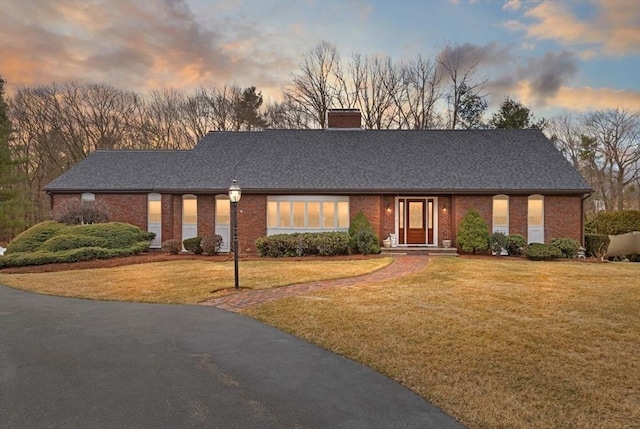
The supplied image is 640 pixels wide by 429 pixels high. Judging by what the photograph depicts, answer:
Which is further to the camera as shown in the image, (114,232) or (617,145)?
(617,145)

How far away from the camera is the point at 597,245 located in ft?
53.4

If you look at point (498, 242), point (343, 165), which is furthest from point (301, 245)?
point (498, 242)

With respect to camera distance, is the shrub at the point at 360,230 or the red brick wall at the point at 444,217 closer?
the shrub at the point at 360,230

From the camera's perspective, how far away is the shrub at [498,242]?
15.4 meters

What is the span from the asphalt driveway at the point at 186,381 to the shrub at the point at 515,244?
42.7 ft

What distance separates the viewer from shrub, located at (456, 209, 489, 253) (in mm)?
15555

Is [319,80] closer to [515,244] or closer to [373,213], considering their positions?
[373,213]

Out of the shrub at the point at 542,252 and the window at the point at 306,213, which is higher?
the window at the point at 306,213

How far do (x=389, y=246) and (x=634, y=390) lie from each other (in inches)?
500

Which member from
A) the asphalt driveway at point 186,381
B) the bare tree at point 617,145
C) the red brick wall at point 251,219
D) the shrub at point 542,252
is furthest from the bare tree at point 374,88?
the asphalt driveway at point 186,381

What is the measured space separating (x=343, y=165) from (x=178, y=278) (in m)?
10.3

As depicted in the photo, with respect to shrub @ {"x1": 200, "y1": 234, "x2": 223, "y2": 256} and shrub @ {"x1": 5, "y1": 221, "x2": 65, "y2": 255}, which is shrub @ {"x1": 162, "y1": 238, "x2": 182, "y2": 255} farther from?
shrub @ {"x1": 5, "y1": 221, "x2": 65, "y2": 255}

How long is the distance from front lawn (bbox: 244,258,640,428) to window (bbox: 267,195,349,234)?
7.23 metres

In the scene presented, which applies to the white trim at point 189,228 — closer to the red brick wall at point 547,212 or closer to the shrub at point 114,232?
the shrub at point 114,232
